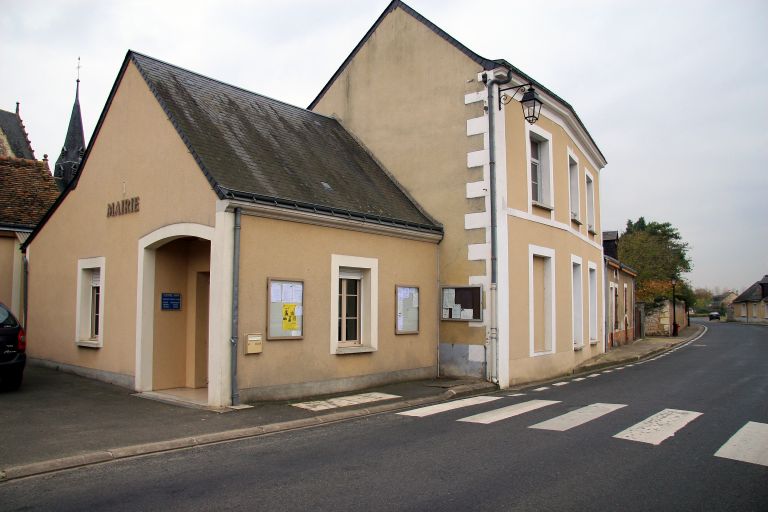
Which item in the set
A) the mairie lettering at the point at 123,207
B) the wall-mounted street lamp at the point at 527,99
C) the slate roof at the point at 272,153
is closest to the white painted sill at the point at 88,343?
the mairie lettering at the point at 123,207

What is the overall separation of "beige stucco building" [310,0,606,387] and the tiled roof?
349 inches

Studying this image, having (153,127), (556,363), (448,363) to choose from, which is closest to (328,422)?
(448,363)

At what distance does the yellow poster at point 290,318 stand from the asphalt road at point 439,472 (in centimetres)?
232

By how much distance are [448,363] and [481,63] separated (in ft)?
21.7

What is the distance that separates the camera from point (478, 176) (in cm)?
1310

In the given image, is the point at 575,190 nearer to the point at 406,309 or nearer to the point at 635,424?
the point at 406,309

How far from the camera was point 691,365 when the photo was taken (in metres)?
17.7

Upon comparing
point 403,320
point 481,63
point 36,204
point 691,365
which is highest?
point 481,63

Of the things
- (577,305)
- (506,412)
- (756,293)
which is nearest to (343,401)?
(506,412)

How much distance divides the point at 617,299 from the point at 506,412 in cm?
1998

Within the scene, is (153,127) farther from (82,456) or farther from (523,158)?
(523,158)

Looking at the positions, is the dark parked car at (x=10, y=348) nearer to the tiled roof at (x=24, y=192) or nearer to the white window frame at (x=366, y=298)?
the white window frame at (x=366, y=298)

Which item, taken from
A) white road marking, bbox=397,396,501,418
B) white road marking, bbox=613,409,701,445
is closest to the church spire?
white road marking, bbox=397,396,501,418

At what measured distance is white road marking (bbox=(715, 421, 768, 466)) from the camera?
623cm
